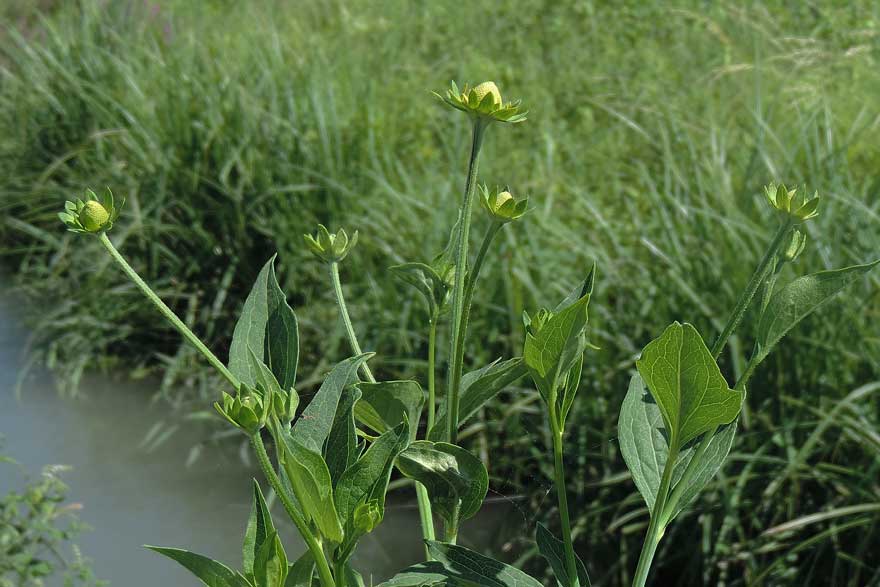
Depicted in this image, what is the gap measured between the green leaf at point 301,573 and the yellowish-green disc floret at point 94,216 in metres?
0.16

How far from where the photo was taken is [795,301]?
401 mm

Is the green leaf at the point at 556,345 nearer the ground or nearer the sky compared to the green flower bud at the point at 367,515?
nearer the sky

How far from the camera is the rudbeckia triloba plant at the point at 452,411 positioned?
0.38m

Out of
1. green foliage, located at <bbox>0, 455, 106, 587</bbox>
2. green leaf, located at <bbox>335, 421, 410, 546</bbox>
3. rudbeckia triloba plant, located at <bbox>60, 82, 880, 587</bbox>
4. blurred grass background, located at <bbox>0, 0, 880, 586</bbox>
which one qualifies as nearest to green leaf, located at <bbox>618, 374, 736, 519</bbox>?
rudbeckia triloba plant, located at <bbox>60, 82, 880, 587</bbox>

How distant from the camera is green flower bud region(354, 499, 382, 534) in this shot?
382mm

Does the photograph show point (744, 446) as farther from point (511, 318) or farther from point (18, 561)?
point (18, 561)

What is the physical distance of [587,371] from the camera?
70.2 inches

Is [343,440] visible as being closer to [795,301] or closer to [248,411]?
[248,411]

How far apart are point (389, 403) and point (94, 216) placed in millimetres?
149

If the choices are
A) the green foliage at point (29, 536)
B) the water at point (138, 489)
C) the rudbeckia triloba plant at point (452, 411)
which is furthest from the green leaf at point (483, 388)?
the water at point (138, 489)

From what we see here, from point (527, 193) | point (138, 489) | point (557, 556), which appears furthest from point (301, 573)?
point (138, 489)

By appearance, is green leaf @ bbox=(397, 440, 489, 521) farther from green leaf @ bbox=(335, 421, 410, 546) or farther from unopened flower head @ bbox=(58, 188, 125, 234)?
unopened flower head @ bbox=(58, 188, 125, 234)

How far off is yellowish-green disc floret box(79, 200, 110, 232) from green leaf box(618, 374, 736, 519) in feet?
0.78

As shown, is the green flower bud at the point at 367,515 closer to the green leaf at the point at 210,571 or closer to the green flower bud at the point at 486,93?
the green leaf at the point at 210,571
